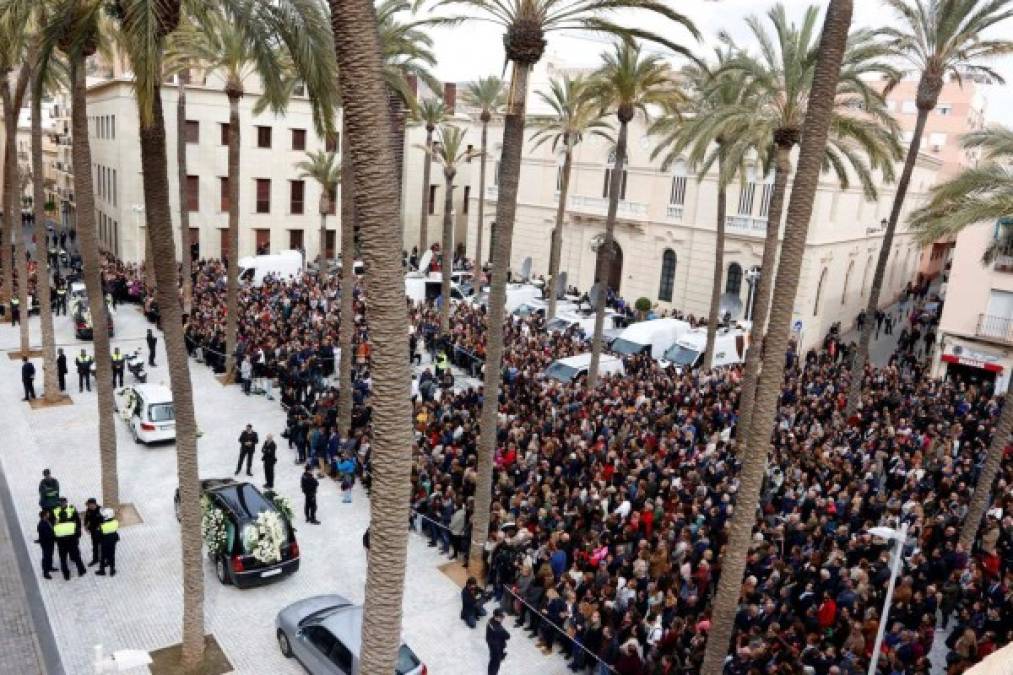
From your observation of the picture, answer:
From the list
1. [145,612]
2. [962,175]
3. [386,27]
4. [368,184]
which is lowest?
[145,612]

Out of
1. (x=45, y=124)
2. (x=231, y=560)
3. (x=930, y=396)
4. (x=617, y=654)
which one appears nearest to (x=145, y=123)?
(x=231, y=560)

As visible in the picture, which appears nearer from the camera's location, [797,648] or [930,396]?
[797,648]

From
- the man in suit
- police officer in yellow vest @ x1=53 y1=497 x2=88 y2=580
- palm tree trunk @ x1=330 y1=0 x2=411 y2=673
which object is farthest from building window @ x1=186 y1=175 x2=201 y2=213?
palm tree trunk @ x1=330 y1=0 x2=411 y2=673

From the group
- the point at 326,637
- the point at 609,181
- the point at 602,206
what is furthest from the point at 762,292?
the point at 609,181

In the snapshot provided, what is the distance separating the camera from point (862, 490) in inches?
659

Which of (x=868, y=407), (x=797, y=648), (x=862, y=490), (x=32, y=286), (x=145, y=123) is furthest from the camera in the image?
(x=32, y=286)

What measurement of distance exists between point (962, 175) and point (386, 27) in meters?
15.3

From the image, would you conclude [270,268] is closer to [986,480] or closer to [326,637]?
[326,637]

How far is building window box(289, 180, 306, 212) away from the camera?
161 ft

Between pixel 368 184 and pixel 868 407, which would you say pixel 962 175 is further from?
pixel 368 184

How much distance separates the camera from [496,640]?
1181cm

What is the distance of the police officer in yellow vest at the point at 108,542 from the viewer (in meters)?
13.8

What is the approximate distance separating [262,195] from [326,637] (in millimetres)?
40821

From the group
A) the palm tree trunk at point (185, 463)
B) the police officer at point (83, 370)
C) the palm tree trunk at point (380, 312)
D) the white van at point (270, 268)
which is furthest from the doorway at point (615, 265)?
the palm tree trunk at point (380, 312)
